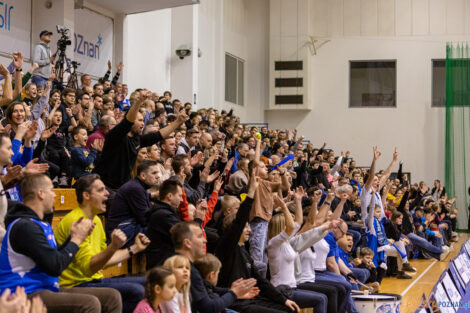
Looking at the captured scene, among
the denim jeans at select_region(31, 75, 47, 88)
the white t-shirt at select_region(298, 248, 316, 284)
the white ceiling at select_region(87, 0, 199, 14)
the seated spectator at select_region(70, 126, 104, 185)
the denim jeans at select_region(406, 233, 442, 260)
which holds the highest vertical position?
the white ceiling at select_region(87, 0, 199, 14)

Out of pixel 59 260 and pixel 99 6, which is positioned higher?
pixel 99 6

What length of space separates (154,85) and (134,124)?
11.2 meters

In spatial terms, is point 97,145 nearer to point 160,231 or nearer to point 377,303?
point 160,231

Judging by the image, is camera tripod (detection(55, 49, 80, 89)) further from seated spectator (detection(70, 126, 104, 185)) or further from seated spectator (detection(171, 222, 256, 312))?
seated spectator (detection(171, 222, 256, 312))

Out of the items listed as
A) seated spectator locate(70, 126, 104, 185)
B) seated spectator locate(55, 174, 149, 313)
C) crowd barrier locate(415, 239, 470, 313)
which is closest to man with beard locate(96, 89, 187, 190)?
seated spectator locate(70, 126, 104, 185)

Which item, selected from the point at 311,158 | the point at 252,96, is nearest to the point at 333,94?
the point at 252,96

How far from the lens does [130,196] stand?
18.3 ft

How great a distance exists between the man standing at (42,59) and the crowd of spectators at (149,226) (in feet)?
0.14

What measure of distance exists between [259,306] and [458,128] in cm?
1775

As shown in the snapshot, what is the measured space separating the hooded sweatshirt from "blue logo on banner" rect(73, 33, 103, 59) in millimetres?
10863

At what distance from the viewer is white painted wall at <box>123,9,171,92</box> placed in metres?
16.3

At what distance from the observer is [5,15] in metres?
12.3

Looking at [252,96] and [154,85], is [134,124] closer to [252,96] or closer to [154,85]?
[154,85]

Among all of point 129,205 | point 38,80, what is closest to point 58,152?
point 129,205
